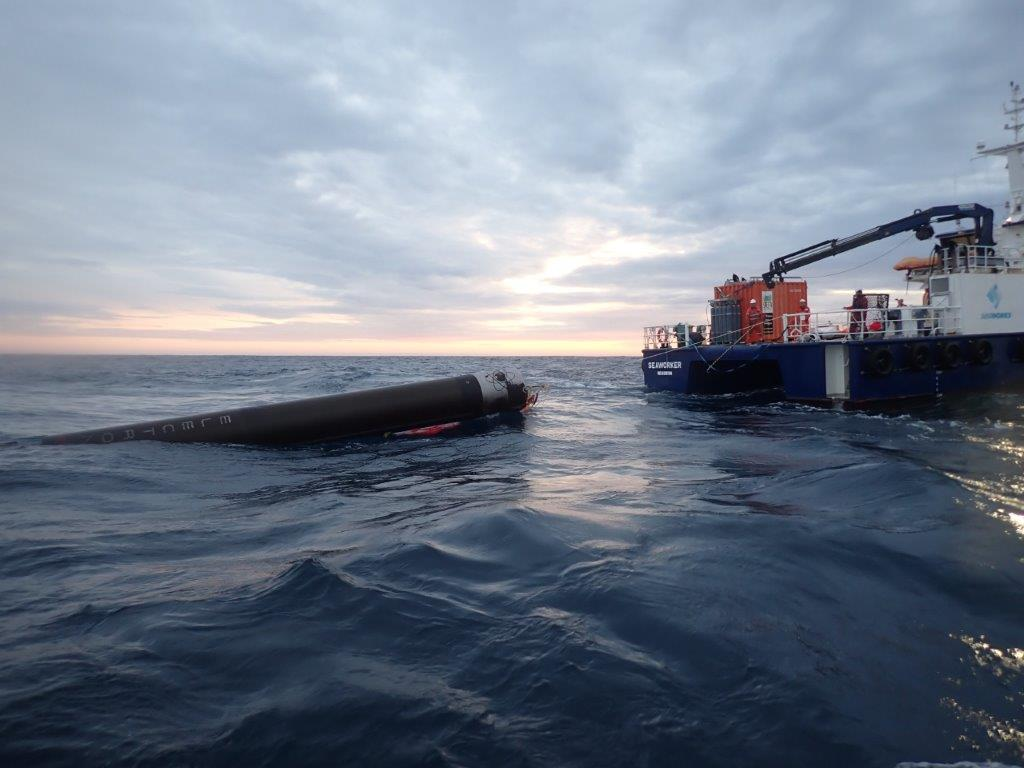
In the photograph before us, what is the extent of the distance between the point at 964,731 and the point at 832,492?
5.04m

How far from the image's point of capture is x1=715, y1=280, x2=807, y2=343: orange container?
2203 centimetres

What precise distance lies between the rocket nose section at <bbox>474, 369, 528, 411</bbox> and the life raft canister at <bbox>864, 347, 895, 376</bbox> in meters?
10.3

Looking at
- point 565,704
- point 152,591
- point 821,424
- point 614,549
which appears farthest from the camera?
point 821,424

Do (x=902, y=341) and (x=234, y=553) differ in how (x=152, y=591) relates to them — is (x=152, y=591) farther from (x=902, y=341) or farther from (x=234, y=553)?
(x=902, y=341)

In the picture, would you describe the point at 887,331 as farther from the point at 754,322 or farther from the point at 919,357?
the point at 754,322

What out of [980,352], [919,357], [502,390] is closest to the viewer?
[502,390]

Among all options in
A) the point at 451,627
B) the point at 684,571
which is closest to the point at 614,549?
the point at 684,571

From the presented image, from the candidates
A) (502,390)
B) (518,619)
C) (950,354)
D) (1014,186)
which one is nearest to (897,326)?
(950,354)

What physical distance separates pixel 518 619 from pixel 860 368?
16905 millimetres

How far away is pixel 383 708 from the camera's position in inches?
115

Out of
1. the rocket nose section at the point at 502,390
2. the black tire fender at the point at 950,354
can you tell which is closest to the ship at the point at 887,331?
the black tire fender at the point at 950,354

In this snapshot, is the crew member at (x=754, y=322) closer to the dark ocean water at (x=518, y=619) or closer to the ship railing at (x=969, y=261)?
the ship railing at (x=969, y=261)

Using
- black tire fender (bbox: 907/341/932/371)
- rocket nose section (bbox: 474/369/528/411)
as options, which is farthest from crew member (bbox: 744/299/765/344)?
rocket nose section (bbox: 474/369/528/411)

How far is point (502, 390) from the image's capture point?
14.4 metres
